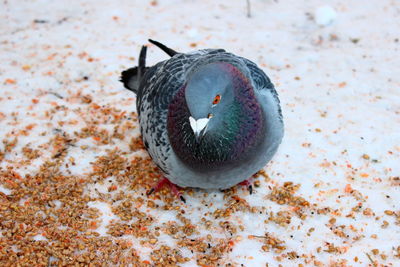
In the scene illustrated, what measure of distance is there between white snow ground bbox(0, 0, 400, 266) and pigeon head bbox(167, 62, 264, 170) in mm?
728

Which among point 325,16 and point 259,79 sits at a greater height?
point 259,79

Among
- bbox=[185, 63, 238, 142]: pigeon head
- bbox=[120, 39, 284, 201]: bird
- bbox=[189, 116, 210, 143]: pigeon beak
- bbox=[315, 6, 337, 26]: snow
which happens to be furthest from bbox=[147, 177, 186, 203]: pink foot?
bbox=[315, 6, 337, 26]: snow

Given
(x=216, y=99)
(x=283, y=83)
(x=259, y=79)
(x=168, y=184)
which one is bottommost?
(x=168, y=184)

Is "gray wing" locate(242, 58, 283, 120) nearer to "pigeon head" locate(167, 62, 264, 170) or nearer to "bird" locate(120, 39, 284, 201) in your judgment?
"bird" locate(120, 39, 284, 201)

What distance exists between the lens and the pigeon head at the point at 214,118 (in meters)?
2.78

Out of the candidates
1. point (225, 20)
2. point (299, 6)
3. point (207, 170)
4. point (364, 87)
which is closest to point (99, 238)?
point (207, 170)

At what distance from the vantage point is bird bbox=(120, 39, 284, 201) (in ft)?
9.31

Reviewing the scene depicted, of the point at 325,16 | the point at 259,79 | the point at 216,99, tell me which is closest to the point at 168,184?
the point at 259,79

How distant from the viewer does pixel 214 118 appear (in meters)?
2.88

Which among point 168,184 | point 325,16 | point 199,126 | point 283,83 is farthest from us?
point 325,16

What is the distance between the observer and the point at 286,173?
397 cm

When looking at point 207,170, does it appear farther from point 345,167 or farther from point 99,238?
point 345,167

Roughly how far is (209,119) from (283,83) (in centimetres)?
239

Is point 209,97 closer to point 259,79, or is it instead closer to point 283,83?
point 259,79
